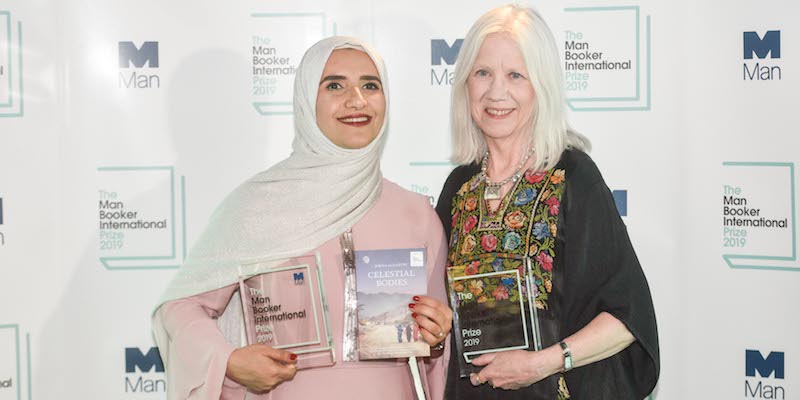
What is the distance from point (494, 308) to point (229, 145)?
1.47 meters

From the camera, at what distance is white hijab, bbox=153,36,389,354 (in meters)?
2.18

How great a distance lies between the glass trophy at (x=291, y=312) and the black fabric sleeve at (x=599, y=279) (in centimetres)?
65

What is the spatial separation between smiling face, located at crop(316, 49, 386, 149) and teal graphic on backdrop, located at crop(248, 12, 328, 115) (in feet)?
2.74

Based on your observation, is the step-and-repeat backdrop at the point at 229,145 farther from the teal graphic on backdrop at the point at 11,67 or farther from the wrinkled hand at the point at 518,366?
the wrinkled hand at the point at 518,366

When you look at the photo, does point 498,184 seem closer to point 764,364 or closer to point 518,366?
point 518,366

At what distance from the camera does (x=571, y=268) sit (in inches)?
82.0

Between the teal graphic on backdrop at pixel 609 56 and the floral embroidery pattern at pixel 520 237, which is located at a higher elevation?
the teal graphic on backdrop at pixel 609 56

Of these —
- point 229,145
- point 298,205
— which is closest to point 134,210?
point 229,145

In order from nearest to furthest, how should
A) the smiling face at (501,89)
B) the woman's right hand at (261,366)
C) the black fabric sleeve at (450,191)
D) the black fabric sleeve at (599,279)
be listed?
the woman's right hand at (261,366) < the black fabric sleeve at (599,279) < the smiling face at (501,89) < the black fabric sleeve at (450,191)

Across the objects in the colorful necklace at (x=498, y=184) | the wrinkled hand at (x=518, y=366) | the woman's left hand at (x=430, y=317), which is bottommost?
the wrinkled hand at (x=518, y=366)

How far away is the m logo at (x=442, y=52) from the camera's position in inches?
121

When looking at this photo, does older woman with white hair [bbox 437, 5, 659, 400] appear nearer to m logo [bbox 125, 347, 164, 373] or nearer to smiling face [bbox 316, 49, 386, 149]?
smiling face [bbox 316, 49, 386, 149]

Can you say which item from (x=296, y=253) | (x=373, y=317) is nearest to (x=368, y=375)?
(x=373, y=317)

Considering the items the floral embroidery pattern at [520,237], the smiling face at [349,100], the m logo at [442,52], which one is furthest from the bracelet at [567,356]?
the m logo at [442,52]
